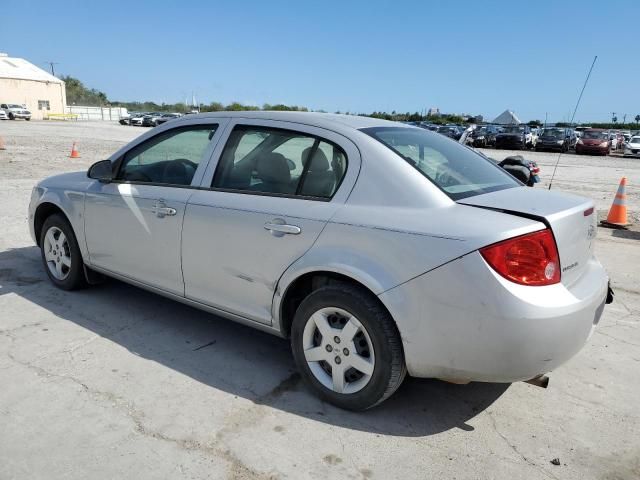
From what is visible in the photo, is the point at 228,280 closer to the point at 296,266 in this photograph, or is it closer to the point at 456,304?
the point at 296,266

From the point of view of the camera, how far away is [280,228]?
2.99 metres

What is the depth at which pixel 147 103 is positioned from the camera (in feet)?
374

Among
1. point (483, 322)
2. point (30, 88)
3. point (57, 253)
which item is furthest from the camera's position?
point (30, 88)

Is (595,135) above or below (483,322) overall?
above

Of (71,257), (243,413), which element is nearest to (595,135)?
(71,257)

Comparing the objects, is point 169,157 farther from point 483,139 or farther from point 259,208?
point 483,139

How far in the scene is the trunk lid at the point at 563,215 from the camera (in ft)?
8.50

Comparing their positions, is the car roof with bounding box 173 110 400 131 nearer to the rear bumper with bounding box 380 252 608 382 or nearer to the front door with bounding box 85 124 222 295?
the front door with bounding box 85 124 222 295

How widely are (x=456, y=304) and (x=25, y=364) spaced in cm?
273

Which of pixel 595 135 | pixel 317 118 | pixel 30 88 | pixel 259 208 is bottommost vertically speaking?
pixel 259 208

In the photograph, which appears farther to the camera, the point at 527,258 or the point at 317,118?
the point at 317,118

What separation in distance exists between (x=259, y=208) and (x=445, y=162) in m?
1.17

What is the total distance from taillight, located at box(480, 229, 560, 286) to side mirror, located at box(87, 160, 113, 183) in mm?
2977

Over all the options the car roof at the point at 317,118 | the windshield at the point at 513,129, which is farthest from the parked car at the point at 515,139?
the car roof at the point at 317,118
